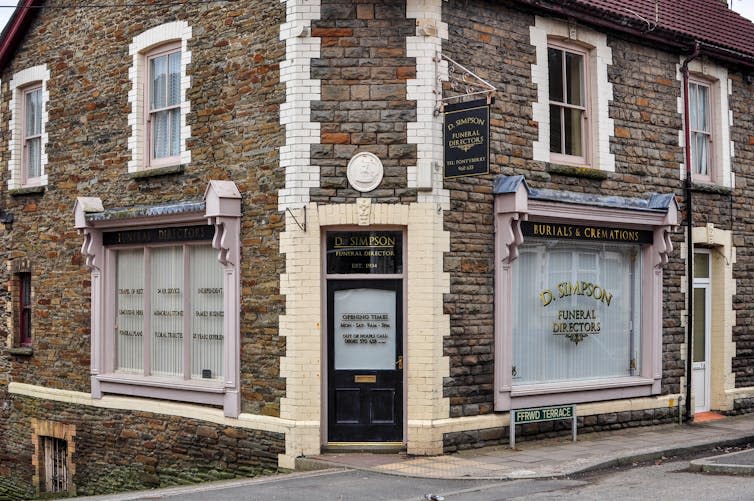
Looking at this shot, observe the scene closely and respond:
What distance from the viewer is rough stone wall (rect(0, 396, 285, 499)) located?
1371 centimetres

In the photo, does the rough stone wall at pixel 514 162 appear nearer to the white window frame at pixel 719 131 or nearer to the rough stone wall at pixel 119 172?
the white window frame at pixel 719 131

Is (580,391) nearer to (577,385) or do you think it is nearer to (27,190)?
(577,385)

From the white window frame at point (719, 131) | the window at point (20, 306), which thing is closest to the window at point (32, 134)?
the window at point (20, 306)

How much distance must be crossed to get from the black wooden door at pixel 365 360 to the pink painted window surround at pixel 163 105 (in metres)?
3.74

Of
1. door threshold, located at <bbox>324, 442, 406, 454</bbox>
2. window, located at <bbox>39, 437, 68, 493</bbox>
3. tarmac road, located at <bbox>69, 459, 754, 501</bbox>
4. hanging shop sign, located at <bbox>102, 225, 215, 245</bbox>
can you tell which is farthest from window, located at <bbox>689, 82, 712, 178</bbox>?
window, located at <bbox>39, 437, 68, 493</bbox>

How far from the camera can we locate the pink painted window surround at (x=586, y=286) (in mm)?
13734

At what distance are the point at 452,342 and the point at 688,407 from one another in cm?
513

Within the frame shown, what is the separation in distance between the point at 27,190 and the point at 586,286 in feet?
31.4

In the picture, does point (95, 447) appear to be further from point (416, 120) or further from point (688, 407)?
point (688, 407)

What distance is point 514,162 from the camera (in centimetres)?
1409

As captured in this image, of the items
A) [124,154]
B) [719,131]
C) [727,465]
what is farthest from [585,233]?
[124,154]

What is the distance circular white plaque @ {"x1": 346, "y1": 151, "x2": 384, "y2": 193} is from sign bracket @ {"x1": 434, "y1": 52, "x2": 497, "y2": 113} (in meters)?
1.08

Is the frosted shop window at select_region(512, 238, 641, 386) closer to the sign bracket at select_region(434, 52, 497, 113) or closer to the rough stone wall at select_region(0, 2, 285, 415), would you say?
the sign bracket at select_region(434, 52, 497, 113)

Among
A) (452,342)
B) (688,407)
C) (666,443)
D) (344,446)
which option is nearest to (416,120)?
(452,342)
